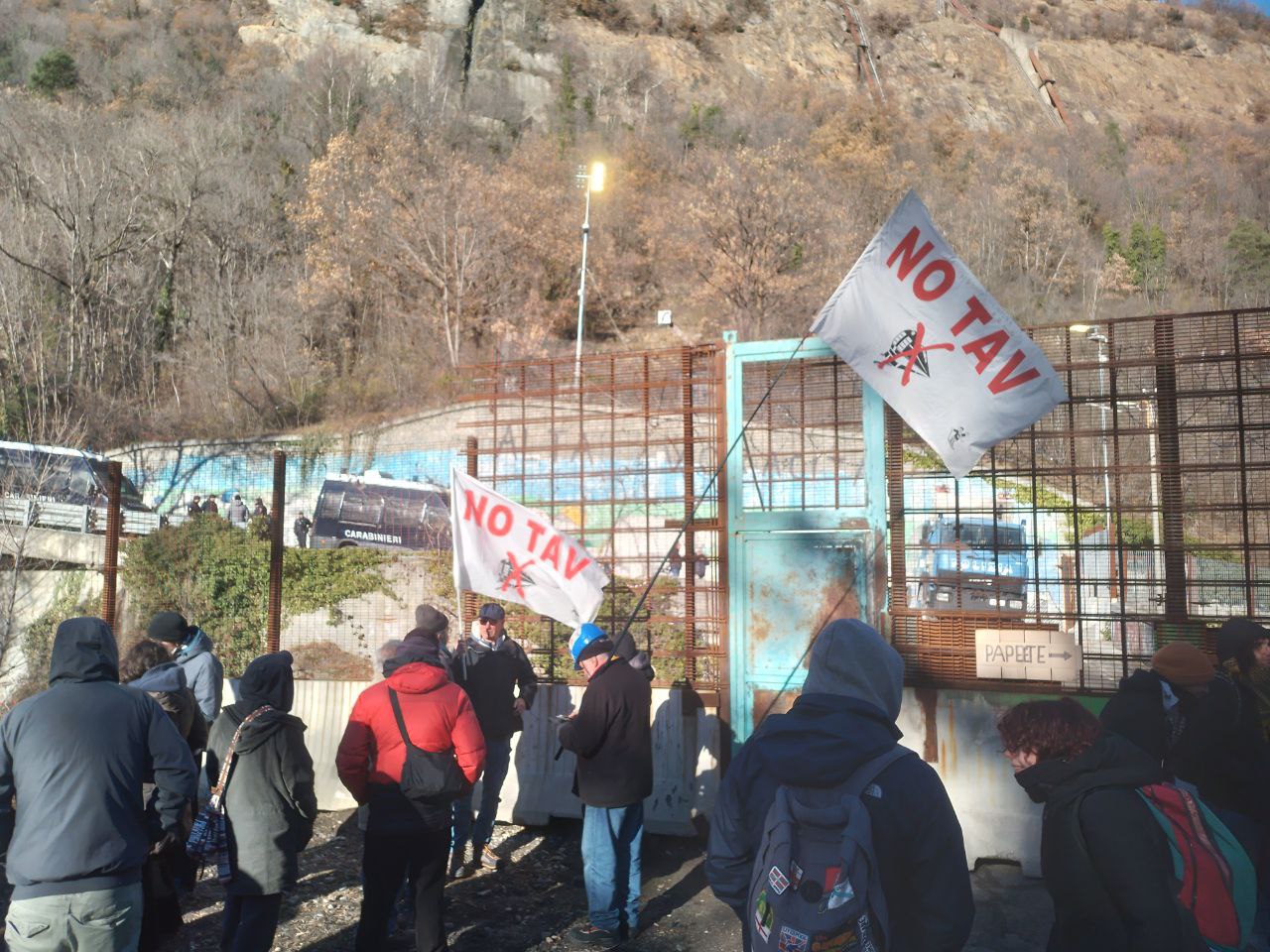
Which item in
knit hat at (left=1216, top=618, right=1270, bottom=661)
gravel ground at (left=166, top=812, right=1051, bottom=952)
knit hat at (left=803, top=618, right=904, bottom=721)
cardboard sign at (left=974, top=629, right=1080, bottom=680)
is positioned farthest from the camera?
cardboard sign at (left=974, top=629, right=1080, bottom=680)

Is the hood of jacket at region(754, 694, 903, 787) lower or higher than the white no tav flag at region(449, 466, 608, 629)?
lower

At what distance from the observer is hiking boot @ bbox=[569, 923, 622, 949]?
577 centimetres

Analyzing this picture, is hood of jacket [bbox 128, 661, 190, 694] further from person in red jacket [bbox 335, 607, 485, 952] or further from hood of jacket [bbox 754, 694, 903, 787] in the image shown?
hood of jacket [bbox 754, 694, 903, 787]

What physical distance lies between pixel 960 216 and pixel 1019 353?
39.5 meters

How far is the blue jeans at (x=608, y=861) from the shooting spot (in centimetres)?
575

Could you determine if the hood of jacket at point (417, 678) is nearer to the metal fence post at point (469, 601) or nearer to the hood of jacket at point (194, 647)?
the hood of jacket at point (194, 647)

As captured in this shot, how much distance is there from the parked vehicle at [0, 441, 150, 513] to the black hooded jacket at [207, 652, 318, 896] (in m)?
12.3

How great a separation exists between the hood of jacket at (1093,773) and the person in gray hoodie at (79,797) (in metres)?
3.10

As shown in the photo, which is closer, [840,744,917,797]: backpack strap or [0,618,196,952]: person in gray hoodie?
[840,744,917,797]: backpack strap

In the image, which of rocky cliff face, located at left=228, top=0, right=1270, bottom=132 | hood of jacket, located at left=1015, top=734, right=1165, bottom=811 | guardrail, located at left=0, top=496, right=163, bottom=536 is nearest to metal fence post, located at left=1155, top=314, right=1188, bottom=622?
hood of jacket, located at left=1015, top=734, right=1165, bottom=811

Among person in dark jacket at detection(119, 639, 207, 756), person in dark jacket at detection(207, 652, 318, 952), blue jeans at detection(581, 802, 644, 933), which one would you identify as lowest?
blue jeans at detection(581, 802, 644, 933)

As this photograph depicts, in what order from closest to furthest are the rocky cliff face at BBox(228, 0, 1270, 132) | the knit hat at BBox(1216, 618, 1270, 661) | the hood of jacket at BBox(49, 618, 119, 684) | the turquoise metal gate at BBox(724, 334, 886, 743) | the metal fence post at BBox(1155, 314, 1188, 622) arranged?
the hood of jacket at BBox(49, 618, 119, 684) < the knit hat at BBox(1216, 618, 1270, 661) < the metal fence post at BBox(1155, 314, 1188, 622) < the turquoise metal gate at BBox(724, 334, 886, 743) < the rocky cliff face at BBox(228, 0, 1270, 132)

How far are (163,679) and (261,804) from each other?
44.1 inches

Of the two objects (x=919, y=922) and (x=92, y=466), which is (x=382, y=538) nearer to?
(x=92, y=466)
